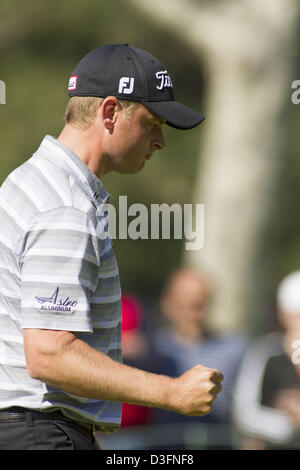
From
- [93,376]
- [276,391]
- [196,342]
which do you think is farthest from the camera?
[196,342]

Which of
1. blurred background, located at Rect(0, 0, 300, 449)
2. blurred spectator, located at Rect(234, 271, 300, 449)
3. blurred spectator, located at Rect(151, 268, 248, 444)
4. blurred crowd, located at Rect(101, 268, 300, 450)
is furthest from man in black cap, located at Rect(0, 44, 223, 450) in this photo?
blurred spectator, located at Rect(151, 268, 248, 444)

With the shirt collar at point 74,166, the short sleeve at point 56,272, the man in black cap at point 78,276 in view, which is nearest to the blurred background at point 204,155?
the man in black cap at point 78,276

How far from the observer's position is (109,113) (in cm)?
331

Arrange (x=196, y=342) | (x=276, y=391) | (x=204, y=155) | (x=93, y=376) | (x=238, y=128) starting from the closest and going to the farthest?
(x=93, y=376) → (x=276, y=391) → (x=196, y=342) → (x=238, y=128) → (x=204, y=155)

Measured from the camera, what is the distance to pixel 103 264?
3104 millimetres

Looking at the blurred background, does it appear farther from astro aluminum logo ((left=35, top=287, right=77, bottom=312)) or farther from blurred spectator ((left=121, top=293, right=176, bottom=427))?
astro aluminum logo ((left=35, top=287, right=77, bottom=312))

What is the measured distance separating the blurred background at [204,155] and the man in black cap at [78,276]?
9.31 feet

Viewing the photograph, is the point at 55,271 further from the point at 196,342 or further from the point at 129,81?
the point at 196,342

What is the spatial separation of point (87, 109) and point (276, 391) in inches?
125

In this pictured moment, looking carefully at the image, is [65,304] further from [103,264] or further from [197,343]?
[197,343]

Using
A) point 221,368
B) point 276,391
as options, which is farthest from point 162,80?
point 221,368

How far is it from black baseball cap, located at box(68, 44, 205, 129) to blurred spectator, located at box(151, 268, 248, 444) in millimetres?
3301

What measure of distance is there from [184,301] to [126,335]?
22.2 inches

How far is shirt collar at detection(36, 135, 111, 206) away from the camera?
3.16 m
